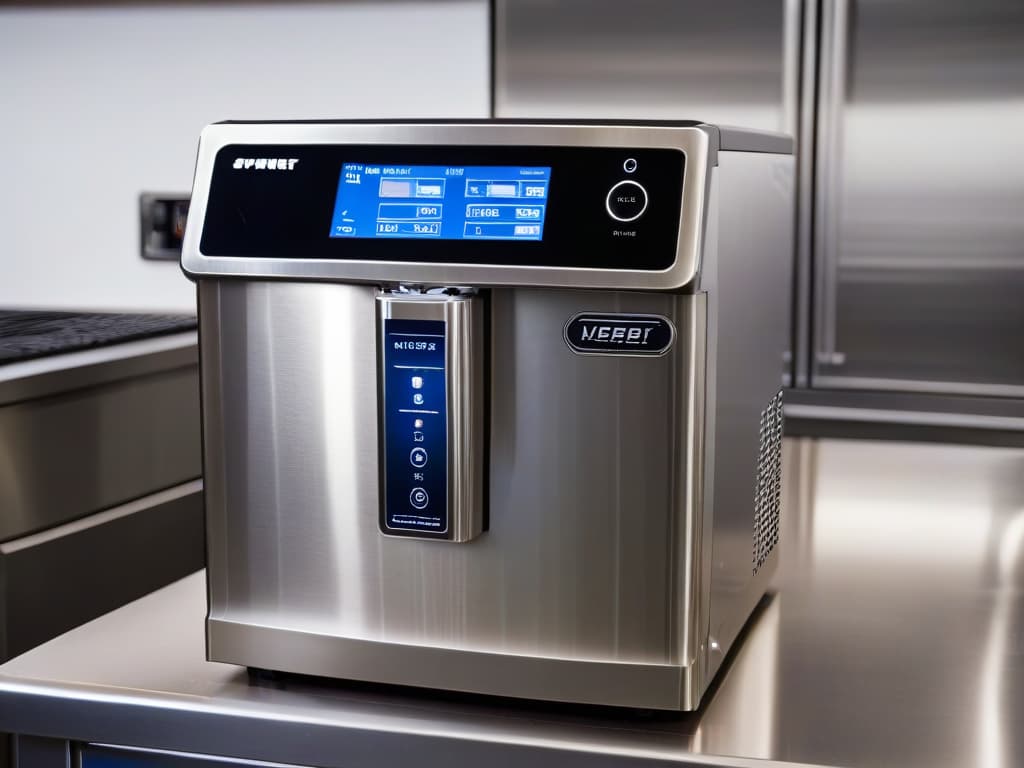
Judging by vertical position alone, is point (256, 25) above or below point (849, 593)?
above

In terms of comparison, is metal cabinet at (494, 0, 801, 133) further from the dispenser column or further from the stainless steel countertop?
the dispenser column

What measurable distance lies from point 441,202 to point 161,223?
1.51m

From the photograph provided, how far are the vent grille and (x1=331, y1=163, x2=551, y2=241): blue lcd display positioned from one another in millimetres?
264

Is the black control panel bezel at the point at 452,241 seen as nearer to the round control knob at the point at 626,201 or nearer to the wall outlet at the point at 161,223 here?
the round control knob at the point at 626,201

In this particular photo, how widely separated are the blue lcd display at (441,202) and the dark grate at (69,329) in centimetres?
69

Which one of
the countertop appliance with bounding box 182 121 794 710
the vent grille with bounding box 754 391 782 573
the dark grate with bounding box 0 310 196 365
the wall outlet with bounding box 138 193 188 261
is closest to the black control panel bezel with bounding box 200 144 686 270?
the countertop appliance with bounding box 182 121 794 710

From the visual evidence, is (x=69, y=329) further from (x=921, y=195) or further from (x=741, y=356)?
(x=921, y=195)

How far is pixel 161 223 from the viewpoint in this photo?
2059mm

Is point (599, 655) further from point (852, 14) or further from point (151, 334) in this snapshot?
point (852, 14)

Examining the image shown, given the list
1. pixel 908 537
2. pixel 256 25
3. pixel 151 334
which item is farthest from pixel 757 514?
pixel 256 25

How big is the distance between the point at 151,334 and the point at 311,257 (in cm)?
83

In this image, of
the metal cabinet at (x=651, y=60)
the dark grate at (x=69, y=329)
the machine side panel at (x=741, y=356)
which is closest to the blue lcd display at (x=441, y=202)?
the machine side panel at (x=741, y=356)

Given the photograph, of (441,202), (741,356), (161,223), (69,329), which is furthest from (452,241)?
(161,223)

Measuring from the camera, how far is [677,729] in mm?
683
